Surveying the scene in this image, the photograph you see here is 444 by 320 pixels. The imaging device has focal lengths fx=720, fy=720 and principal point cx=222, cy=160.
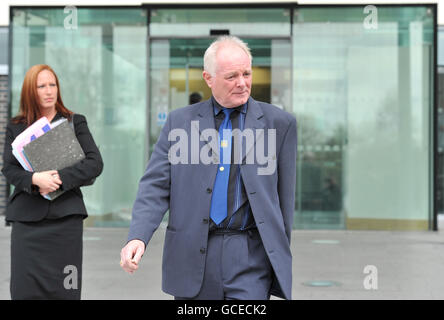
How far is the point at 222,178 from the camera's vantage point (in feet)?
9.68

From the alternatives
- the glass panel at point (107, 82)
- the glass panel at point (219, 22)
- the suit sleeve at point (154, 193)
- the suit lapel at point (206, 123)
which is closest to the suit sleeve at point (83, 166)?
the suit sleeve at point (154, 193)

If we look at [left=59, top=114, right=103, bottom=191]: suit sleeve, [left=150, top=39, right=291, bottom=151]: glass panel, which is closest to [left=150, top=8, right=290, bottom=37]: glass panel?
[left=150, top=39, right=291, bottom=151]: glass panel

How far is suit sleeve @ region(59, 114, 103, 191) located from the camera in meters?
4.21

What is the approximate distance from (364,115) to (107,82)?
4.66m

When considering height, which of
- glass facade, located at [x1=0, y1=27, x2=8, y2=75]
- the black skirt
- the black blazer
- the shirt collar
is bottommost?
the black skirt

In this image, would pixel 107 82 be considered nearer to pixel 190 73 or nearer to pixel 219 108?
pixel 190 73

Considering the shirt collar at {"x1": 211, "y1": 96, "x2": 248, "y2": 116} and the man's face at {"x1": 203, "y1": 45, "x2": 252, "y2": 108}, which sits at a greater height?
the man's face at {"x1": 203, "y1": 45, "x2": 252, "y2": 108}

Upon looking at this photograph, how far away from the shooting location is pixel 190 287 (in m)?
2.94

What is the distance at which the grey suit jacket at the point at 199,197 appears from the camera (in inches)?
115

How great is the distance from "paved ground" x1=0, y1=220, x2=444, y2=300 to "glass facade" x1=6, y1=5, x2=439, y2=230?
0.64 m

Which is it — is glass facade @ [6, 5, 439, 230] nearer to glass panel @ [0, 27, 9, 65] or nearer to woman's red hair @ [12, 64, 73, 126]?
glass panel @ [0, 27, 9, 65]

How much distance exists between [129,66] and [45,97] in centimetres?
880

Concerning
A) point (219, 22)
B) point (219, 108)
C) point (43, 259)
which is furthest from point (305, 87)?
point (219, 108)
